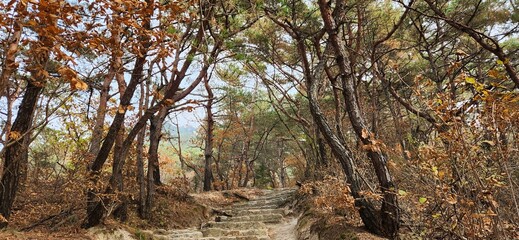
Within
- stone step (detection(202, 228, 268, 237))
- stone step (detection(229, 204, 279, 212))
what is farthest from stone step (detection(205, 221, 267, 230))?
stone step (detection(229, 204, 279, 212))

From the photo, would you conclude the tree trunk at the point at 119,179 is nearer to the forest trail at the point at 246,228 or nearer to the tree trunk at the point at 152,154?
the tree trunk at the point at 152,154

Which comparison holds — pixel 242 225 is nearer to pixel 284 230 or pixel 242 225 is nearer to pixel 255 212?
pixel 284 230

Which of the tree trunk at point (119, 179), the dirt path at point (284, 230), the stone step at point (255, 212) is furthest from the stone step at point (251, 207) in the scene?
the tree trunk at point (119, 179)

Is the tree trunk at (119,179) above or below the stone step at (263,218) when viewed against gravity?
above

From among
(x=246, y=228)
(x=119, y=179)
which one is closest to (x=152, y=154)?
(x=119, y=179)

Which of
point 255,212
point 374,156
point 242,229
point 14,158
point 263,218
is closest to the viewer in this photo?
point 374,156

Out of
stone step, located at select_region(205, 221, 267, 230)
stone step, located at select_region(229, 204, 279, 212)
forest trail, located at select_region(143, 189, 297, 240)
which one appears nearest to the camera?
forest trail, located at select_region(143, 189, 297, 240)

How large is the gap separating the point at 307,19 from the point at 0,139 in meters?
7.34

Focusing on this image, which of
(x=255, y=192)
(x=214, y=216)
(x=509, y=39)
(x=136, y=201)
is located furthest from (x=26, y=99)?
(x=509, y=39)

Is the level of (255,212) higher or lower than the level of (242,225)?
higher

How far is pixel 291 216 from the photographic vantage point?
960 centimetres

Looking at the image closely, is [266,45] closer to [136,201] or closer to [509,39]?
[136,201]

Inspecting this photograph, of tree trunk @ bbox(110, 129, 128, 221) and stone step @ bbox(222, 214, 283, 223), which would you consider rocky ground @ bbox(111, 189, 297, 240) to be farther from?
tree trunk @ bbox(110, 129, 128, 221)

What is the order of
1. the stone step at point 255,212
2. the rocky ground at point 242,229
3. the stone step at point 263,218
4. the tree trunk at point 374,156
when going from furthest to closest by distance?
the stone step at point 255,212 < the stone step at point 263,218 < the rocky ground at point 242,229 < the tree trunk at point 374,156
